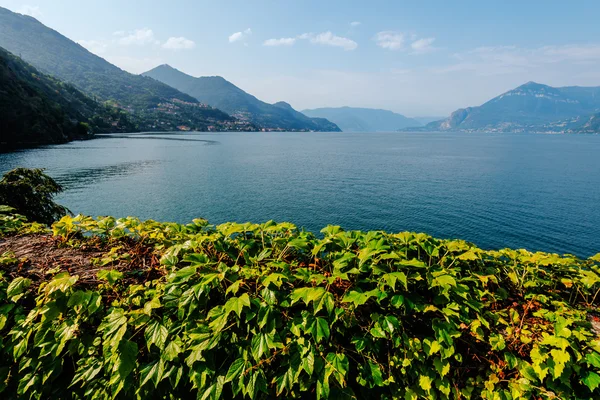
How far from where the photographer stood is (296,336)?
2889mm

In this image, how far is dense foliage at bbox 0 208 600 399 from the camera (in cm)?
275

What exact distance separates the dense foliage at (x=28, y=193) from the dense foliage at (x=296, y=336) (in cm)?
1742

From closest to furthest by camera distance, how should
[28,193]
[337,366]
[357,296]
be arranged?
[337,366] → [357,296] → [28,193]

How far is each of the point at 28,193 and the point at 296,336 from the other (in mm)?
21014

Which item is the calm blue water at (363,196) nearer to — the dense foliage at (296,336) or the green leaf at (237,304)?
the dense foliage at (296,336)

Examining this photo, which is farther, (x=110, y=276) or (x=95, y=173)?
(x=95, y=173)

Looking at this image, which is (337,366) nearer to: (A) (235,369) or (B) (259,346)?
(B) (259,346)

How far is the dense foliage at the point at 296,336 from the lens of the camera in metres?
2.75

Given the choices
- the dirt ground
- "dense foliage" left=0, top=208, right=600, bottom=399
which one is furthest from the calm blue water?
"dense foliage" left=0, top=208, right=600, bottom=399

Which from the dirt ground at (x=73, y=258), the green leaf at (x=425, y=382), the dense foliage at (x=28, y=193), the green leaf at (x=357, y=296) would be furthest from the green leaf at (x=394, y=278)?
the dense foliage at (x=28, y=193)

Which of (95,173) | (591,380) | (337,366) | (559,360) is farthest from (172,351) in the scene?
(95,173)

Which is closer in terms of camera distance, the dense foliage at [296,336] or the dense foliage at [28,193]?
the dense foliage at [296,336]

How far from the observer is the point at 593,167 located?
76.6 m

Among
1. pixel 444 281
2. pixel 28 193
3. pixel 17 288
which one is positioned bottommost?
pixel 28 193
